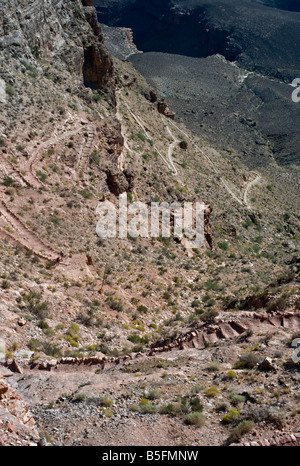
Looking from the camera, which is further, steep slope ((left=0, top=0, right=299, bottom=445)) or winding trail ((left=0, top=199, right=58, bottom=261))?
winding trail ((left=0, top=199, right=58, bottom=261))

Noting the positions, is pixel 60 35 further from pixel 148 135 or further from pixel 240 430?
pixel 240 430

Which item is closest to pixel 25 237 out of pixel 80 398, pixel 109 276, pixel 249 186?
pixel 109 276

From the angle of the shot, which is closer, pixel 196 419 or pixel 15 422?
pixel 15 422

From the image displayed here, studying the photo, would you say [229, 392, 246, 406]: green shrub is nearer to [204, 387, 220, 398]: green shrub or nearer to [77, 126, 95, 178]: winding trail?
[204, 387, 220, 398]: green shrub

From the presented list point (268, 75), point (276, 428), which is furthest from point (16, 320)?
point (268, 75)

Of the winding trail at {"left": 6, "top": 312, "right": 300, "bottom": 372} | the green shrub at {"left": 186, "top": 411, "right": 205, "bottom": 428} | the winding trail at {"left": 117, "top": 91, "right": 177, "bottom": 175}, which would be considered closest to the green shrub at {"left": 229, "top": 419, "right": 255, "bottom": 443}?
the green shrub at {"left": 186, "top": 411, "right": 205, "bottom": 428}

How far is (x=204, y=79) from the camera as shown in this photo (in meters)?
104

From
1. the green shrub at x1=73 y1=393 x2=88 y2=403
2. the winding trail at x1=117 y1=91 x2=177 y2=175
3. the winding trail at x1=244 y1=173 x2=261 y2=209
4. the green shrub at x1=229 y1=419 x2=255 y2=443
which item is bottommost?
the green shrub at x1=73 y1=393 x2=88 y2=403

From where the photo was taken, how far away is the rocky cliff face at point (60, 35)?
32406 mm

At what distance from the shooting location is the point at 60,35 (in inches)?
1523

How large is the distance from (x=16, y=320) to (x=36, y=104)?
19.7m

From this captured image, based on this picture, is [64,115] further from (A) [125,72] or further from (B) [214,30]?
(B) [214,30]

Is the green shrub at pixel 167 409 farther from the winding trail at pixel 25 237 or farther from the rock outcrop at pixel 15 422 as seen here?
the winding trail at pixel 25 237

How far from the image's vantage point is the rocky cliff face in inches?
1276
